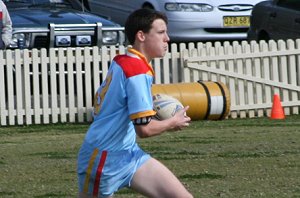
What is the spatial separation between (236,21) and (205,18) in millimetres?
824

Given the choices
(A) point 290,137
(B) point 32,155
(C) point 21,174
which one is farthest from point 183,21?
(C) point 21,174

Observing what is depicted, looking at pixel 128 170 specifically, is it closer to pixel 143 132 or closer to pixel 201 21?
pixel 143 132

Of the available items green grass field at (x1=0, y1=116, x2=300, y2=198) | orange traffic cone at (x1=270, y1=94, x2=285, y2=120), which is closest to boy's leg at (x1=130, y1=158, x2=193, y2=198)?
green grass field at (x1=0, y1=116, x2=300, y2=198)

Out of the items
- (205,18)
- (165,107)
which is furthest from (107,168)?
(205,18)

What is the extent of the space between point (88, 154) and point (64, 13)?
12.2 m

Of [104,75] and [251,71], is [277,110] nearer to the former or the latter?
[251,71]

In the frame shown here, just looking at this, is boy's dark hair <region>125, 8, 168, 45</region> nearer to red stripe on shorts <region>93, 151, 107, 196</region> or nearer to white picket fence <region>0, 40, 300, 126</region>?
red stripe on shorts <region>93, 151, 107, 196</region>

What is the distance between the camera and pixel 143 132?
21.8 ft

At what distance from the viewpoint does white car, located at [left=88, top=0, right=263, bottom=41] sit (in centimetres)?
2203

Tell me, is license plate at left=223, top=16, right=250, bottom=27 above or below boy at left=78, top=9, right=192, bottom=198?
below

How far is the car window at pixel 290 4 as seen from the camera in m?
20.6

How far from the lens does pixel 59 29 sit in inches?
707

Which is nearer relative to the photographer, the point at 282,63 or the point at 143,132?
the point at 143,132

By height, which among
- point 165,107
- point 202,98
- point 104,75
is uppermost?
point 165,107
